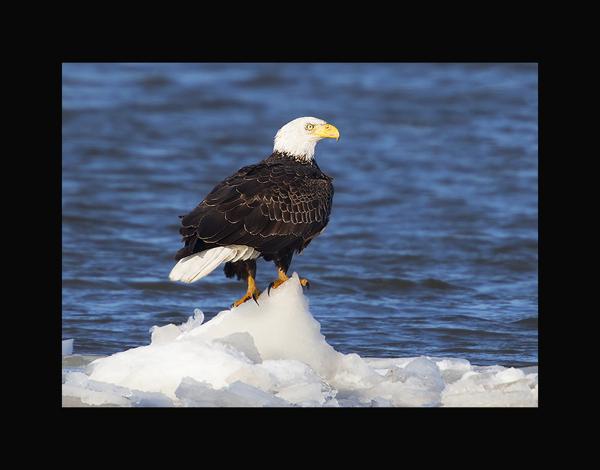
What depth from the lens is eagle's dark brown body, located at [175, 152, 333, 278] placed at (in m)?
8.05

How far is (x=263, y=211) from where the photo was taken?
27.3ft

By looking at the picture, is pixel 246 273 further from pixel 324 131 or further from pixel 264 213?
pixel 324 131

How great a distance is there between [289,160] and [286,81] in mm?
14023

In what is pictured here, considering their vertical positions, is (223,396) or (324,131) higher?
(324,131)

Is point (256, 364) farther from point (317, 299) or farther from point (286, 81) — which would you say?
point (286, 81)

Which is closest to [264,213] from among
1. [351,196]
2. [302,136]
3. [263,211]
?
[263,211]

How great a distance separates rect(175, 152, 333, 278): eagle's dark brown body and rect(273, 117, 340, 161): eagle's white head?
81 mm

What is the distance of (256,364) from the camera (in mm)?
7480

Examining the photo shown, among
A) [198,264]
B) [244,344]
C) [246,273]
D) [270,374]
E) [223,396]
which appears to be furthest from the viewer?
[246,273]

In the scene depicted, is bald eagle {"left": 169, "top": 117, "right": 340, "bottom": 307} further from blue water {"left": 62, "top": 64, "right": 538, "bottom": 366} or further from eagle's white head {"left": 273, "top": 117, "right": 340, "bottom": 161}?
blue water {"left": 62, "top": 64, "right": 538, "bottom": 366}

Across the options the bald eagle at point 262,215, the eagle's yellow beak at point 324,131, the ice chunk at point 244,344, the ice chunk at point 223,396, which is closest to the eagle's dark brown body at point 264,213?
the bald eagle at point 262,215

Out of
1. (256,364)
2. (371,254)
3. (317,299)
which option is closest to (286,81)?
(371,254)

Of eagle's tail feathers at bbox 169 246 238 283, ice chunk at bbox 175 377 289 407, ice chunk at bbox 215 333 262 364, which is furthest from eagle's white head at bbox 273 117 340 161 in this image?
ice chunk at bbox 175 377 289 407

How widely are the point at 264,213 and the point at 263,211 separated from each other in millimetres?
17
